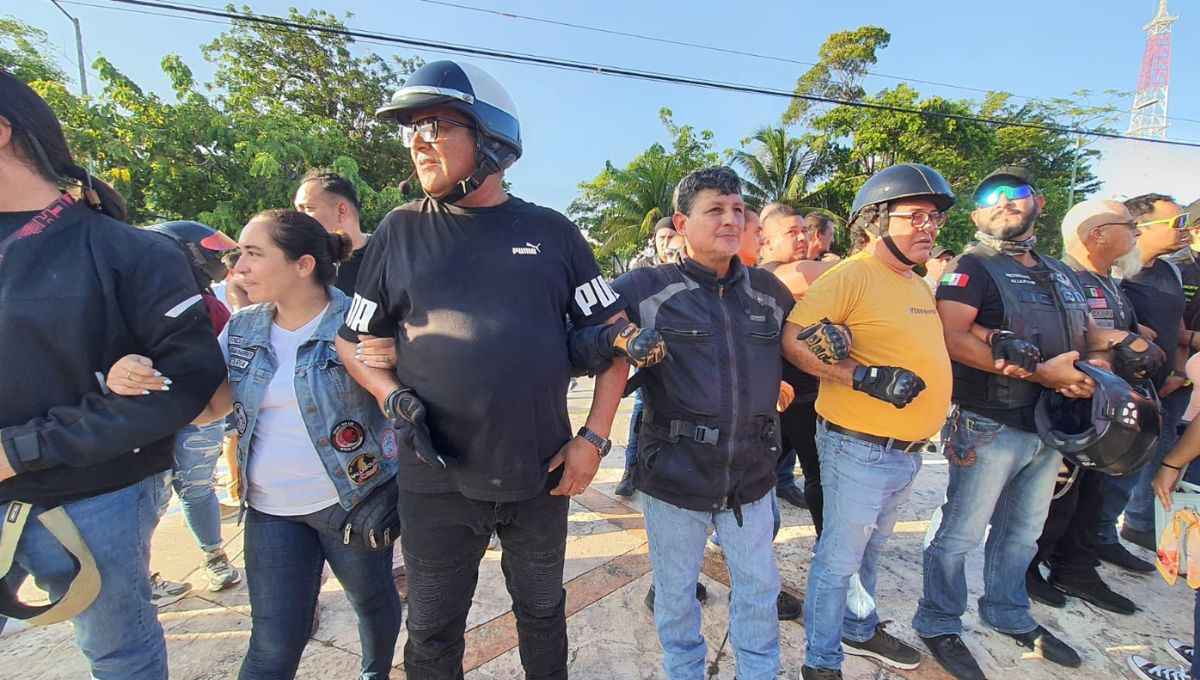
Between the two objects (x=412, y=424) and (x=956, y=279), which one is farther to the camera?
(x=956, y=279)

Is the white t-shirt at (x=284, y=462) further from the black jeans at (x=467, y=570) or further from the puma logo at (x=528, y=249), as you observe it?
the puma logo at (x=528, y=249)

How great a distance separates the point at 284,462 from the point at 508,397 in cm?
92

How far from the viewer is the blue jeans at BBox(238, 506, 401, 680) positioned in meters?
1.71

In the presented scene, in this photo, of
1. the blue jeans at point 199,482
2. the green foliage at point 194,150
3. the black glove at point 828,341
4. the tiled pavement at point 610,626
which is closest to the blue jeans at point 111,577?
the tiled pavement at point 610,626

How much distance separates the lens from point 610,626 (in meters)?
A: 2.64

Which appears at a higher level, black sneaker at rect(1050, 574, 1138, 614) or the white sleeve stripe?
the white sleeve stripe

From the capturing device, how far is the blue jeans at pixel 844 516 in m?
2.13

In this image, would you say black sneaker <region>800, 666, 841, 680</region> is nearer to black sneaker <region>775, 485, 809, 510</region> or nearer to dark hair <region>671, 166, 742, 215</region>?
black sneaker <region>775, 485, 809, 510</region>

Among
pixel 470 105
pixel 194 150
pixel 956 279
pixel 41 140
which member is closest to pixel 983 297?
pixel 956 279

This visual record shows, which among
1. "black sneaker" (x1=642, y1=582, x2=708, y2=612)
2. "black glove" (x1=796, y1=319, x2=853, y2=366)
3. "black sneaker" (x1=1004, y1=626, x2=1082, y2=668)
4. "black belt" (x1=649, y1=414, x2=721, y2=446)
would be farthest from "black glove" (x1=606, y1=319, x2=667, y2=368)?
"black sneaker" (x1=1004, y1=626, x2=1082, y2=668)

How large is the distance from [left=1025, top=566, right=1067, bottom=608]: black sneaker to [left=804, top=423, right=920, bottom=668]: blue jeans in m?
1.64

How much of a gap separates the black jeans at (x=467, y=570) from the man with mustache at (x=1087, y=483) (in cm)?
296

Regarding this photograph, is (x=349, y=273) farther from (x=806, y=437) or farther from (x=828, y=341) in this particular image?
(x=806, y=437)

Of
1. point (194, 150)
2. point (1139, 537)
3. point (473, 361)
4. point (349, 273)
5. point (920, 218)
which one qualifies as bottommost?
point (1139, 537)
